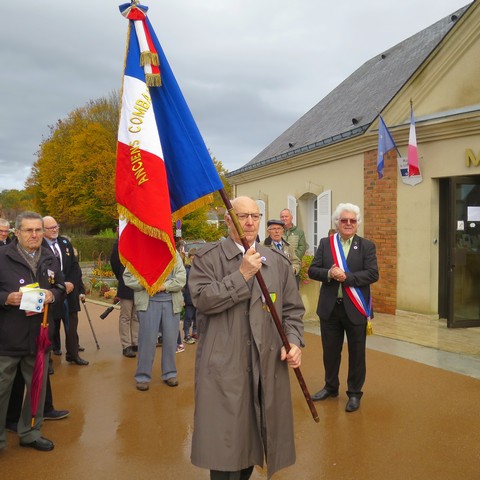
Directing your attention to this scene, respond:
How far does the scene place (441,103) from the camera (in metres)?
8.48

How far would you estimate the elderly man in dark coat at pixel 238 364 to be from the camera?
106 inches

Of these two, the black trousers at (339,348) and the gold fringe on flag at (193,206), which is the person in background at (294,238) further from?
the gold fringe on flag at (193,206)

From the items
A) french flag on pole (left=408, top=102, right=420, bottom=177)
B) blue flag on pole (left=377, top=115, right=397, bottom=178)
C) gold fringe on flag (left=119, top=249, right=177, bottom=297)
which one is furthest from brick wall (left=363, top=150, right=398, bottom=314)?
gold fringe on flag (left=119, top=249, right=177, bottom=297)

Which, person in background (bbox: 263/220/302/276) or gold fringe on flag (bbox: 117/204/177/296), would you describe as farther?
person in background (bbox: 263/220/302/276)

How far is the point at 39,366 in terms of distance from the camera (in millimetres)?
3963

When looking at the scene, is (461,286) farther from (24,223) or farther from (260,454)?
(24,223)

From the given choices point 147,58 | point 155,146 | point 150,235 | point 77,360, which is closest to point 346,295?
point 150,235

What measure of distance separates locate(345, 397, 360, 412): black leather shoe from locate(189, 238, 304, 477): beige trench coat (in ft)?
6.47

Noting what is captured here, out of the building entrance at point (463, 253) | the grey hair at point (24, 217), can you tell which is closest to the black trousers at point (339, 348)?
the grey hair at point (24, 217)

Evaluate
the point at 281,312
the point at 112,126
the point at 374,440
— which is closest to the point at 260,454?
the point at 281,312

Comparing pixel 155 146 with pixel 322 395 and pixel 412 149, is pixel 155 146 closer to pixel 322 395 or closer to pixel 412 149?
pixel 322 395

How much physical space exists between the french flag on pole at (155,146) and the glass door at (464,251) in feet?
20.3

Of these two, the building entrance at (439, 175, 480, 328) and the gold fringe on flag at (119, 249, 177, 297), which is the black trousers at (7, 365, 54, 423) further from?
the building entrance at (439, 175, 480, 328)

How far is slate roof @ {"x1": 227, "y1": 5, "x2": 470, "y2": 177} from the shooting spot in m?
11.2
